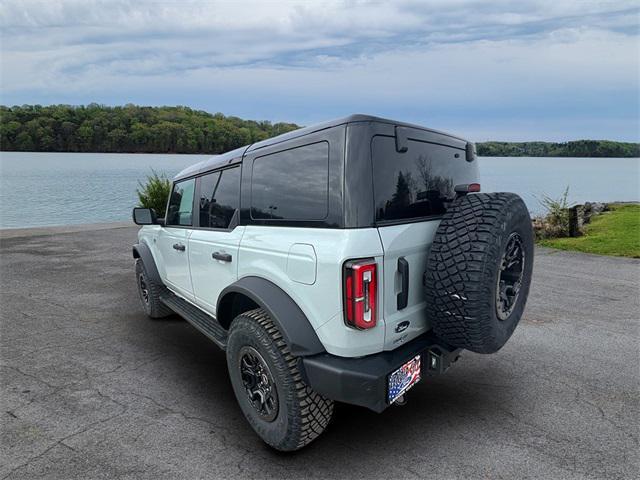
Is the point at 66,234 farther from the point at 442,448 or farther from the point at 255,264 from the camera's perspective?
the point at 442,448

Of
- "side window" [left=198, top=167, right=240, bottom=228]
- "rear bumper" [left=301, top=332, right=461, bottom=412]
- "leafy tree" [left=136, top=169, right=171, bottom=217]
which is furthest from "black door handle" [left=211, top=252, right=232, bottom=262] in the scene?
"leafy tree" [left=136, top=169, right=171, bottom=217]

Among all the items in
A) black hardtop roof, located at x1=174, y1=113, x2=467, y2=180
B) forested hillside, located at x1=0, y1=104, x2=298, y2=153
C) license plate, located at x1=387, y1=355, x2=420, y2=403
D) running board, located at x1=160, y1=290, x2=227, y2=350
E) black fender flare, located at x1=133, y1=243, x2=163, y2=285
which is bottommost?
running board, located at x1=160, y1=290, x2=227, y2=350

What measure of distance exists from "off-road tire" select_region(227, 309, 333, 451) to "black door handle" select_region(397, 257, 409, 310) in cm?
69

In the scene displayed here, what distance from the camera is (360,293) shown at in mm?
2090

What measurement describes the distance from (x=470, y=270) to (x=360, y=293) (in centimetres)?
62

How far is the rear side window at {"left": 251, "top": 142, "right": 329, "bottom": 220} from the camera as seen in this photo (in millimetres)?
2324

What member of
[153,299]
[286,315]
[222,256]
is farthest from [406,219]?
[153,299]

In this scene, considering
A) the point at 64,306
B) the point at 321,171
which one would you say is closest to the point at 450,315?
the point at 321,171

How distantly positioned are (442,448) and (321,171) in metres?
1.87

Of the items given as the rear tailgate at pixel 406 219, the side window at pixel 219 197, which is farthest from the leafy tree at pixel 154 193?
the rear tailgate at pixel 406 219

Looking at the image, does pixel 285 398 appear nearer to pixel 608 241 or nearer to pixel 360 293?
pixel 360 293

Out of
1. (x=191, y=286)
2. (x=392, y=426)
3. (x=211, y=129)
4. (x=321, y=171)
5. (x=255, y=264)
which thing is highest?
(x=211, y=129)

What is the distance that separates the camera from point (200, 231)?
3.56 meters

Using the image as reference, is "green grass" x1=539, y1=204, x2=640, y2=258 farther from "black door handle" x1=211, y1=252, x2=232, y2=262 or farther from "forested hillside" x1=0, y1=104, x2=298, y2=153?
"forested hillside" x1=0, y1=104, x2=298, y2=153
